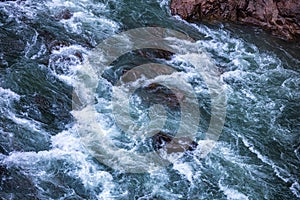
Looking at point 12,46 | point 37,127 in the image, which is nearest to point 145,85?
point 37,127

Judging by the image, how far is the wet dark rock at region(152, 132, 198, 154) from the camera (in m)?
6.76

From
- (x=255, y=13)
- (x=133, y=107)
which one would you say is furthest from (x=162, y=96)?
(x=255, y=13)

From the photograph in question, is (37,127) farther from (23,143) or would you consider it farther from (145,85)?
(145,85)

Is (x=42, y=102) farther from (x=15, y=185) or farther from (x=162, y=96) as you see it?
(x=162, y=96)

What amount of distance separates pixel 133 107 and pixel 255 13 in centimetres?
474

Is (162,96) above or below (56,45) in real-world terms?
below

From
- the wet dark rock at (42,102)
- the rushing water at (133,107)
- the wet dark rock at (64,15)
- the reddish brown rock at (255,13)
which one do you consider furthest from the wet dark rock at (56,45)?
the reddish brown rock at (255,13)

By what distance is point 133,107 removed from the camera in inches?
294

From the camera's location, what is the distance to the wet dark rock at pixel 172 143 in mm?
6758

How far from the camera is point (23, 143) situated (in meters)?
6.39

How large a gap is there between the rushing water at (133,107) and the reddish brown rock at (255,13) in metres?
0.31

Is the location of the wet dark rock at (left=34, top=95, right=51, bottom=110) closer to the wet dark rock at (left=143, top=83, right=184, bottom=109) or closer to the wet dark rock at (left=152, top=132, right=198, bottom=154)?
the wet dark rock at (left=143, top=83, right=184, bottom=109)

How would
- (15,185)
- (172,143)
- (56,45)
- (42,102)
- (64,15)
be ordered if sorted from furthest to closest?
(64,15)
(56,45)
(42,102)
(172,143)
(15,185)

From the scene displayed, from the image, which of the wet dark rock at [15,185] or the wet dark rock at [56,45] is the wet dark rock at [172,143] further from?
the wet dark rock at [56,45]
